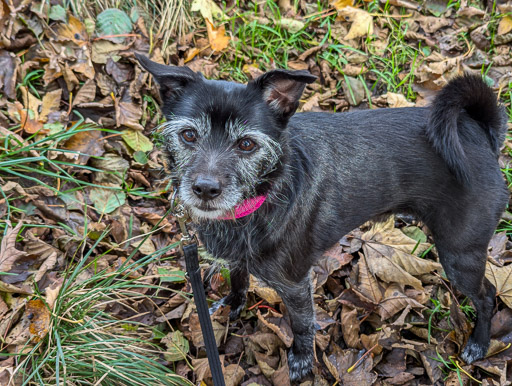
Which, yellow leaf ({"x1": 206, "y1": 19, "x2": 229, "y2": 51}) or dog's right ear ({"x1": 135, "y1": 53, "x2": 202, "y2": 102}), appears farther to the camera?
yellow leaf ({"x1": 206, "y1": 19, "x2": 229, "y2": 51})

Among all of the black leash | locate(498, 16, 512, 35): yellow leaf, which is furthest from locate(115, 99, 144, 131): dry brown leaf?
locate(498, 16, 512, 35): yellow leaf

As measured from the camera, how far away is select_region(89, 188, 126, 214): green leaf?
406 cm

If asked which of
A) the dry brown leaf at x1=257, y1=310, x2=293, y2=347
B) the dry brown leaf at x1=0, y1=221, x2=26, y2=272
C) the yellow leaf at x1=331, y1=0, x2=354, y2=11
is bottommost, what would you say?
the dry brown leaf at x1=257, y1=310, x2=293, y2=347

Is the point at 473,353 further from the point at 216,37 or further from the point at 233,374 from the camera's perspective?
the point at 216,37

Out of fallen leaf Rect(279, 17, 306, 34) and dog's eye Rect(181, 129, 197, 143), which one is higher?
dog's eye Rect(181, 129, 197, 143)

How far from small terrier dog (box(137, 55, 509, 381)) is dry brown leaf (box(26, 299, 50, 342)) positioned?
1113mm

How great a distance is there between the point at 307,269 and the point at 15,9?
3713 millimetres

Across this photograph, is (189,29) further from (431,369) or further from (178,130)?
(431,369)

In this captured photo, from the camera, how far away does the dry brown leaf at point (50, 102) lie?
4262mm

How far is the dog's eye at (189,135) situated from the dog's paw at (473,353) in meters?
2.59

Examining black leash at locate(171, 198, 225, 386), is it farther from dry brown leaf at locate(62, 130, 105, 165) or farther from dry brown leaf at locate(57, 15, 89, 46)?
dry brown leaf at locate(57, 15, 89, 46)

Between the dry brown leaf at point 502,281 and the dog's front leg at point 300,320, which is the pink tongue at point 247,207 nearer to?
the dog's front leg at point 300,320

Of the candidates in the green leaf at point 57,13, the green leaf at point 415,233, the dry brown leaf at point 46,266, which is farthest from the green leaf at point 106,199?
the green leaf at point 415,233

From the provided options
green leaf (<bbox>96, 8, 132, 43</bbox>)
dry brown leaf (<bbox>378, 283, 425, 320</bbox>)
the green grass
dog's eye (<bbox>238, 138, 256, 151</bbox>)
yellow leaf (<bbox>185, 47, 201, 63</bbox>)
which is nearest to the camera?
dog's eye (<bbox>238, 138, 256, 151</bbox>)
